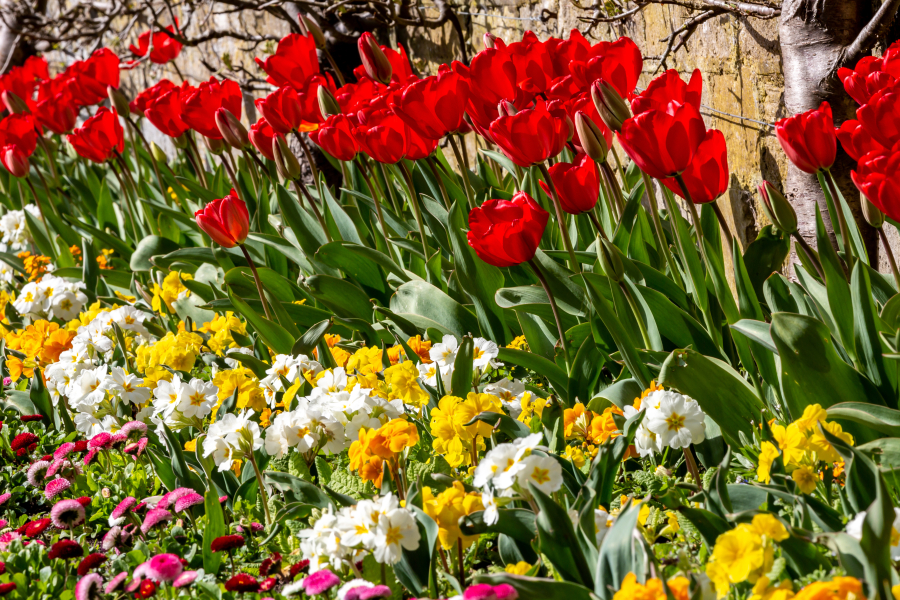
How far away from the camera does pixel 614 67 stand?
192 centimetres

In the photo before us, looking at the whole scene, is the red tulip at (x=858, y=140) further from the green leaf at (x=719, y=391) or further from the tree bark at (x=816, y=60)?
the tree bark at (x=816, y=60)

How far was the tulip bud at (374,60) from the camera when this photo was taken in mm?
2627

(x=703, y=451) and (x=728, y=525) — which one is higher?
(x=728, y=525)

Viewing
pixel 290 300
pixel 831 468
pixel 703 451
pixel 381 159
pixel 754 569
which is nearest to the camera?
pixel 754 569

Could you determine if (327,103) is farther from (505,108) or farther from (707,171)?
(707,171)

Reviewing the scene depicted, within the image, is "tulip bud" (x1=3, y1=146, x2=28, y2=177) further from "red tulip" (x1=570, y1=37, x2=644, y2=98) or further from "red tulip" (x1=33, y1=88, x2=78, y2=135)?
"red tulip" (x1=570, y1=37, x2=644, y2=98)

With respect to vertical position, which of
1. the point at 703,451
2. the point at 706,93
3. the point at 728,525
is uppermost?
the point at 706,93

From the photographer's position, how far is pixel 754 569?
1.02 m

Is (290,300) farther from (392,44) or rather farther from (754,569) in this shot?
(392,44)

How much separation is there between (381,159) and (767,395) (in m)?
1.10

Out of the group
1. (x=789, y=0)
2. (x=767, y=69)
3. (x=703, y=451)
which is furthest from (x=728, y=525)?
(x=767, y=69)

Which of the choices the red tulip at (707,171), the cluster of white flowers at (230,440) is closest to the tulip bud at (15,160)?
the cluster of white flowers at (230,440)

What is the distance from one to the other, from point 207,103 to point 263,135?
28 cm

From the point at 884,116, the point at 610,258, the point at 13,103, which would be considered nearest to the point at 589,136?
the point at 610,258
